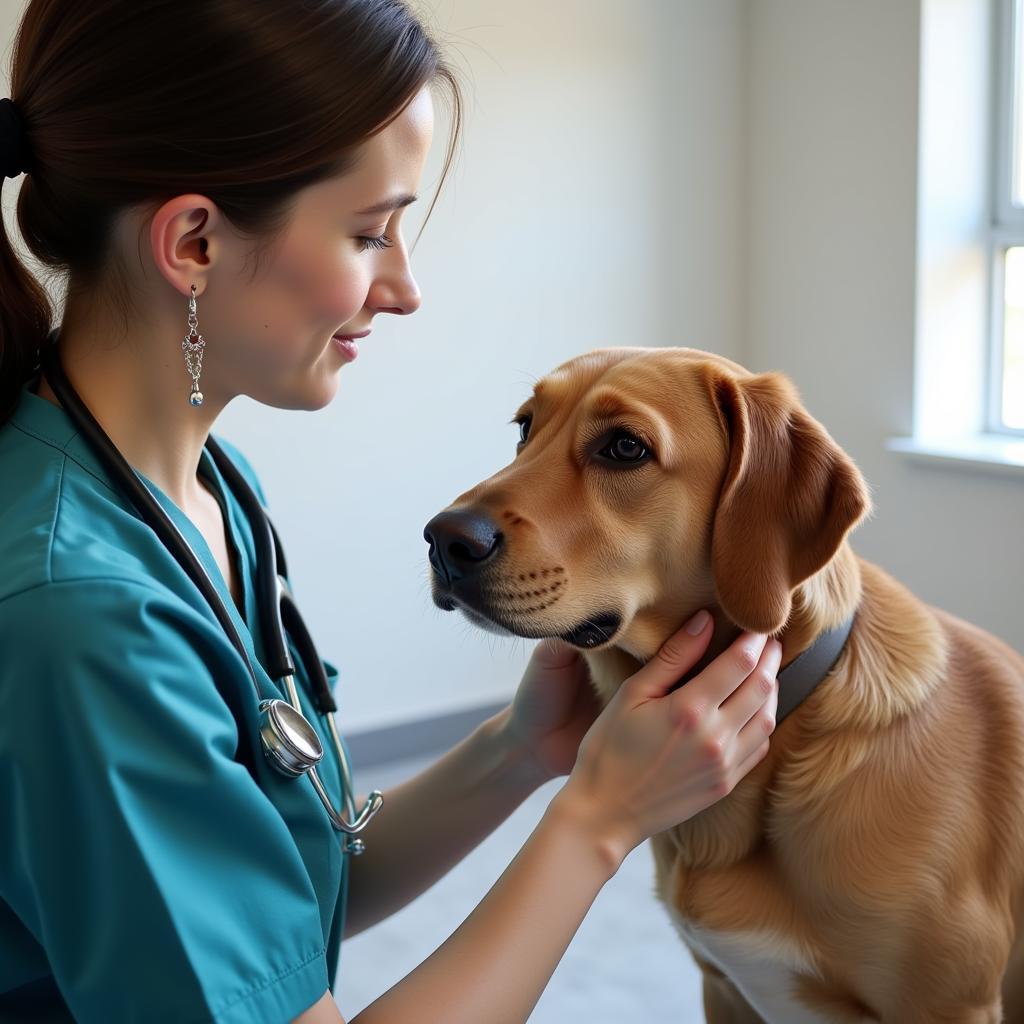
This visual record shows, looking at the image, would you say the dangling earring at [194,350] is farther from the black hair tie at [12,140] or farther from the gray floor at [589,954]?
the gray floor at [589,954]

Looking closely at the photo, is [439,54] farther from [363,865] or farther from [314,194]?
[363,865]

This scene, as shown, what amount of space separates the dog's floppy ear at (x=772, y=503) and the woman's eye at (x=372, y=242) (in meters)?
0.36

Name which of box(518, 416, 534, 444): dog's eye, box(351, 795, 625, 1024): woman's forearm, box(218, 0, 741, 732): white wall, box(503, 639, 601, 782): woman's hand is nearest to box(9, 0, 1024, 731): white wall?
box(218, 0, 741, 732): white wall

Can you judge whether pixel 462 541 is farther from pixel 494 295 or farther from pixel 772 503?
pixel 494 295

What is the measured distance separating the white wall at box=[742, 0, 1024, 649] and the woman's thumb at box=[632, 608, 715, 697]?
6.77ft

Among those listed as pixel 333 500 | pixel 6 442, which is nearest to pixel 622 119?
pixel 333 500

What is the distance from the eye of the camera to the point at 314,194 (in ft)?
3.53

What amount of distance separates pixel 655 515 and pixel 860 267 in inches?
93.8

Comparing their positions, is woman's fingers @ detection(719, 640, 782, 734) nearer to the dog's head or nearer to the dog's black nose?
the dog's head

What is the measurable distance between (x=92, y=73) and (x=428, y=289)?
7.25 feet

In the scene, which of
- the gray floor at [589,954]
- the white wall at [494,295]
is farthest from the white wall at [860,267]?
the gray floor at [589,954]

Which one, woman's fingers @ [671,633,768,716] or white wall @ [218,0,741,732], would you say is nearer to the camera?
woman's fingers @ [671,633,768,716]

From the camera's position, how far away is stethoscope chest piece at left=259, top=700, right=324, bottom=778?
106 cm

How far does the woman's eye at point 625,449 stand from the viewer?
1.25 meters
